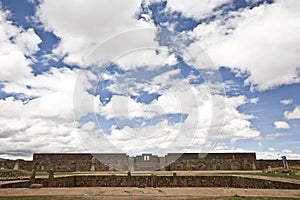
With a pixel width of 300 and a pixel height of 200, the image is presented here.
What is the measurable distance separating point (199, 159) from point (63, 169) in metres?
16.5

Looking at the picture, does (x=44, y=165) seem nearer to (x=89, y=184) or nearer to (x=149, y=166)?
(x=149, y=166)

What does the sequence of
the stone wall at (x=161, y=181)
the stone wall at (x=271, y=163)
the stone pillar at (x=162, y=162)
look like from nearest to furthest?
the stone wall at (x=161, y=181) < the stone wall at (x=271, y=163) < the stone pillar at (x=162, y=162)

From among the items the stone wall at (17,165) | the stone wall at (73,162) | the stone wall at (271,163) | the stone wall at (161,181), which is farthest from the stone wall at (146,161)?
the stone wall at (161,181)

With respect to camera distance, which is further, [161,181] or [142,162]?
[142,162]

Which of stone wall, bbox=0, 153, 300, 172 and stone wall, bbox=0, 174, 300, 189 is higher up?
stone wall, bbox=0, 153, 300, 172

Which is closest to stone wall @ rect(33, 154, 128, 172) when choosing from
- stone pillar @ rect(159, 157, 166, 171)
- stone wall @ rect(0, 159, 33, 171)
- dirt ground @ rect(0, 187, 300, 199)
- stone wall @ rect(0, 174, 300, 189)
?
stone wall @ rect(0, 159, 33, 171)

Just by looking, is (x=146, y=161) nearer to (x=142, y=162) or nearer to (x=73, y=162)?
(x=142, y=162)

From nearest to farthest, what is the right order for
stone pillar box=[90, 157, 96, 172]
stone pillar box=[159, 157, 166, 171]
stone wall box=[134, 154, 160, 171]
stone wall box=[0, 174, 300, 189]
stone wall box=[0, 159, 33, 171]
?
stone wall box=[0, 174, 300, 189] → stone wall box=[0, 159, 33, 171] → stone pillar box=[90, 157, 96, 172] → stone pillar box=[159, 157, 166, 171] → stone wall box=[134, 154, 160, 171]

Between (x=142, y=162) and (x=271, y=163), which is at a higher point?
(x=142, y=162)

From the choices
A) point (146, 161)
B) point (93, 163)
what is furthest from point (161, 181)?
point (146, 161)

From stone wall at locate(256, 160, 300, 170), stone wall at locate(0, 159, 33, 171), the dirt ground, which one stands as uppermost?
stone wall at locate(0, 159, 33, 171)

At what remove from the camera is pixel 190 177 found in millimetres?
19219

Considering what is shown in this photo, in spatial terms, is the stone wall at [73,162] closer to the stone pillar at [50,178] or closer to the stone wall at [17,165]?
the stone wall at [17,165]

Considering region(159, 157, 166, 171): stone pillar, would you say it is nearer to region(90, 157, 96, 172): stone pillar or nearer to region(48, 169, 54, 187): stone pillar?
region(90, 157, 96, 172): stone pillar
